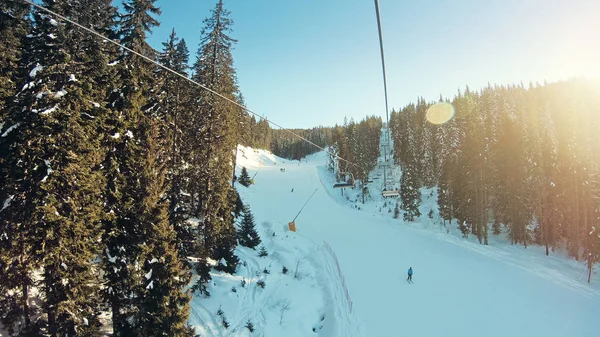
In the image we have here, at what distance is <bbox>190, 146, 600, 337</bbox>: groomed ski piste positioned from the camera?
17516 mm

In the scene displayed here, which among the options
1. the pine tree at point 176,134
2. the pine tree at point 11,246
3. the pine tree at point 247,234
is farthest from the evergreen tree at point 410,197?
the pine tree at point 11,246

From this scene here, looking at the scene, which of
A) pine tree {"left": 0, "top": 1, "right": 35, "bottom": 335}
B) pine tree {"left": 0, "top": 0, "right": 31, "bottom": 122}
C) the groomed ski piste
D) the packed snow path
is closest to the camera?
pine tree {"left": 0, "top": 1, "right": 35, "bottom": 335}

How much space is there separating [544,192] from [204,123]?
38389 mm

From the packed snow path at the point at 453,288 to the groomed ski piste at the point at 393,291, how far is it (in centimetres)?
7

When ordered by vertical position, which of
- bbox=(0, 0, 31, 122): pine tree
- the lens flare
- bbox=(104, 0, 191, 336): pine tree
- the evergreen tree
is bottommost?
the evergreen tree

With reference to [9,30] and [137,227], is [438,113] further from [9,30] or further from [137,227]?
[9,30]

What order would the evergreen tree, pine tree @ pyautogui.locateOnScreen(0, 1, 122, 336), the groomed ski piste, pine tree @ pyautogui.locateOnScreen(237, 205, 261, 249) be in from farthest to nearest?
the evergreen tree
pine tree @ pyautogui.locateOnScreen(237, 205, 261, 249)
the groomed ski piste
pine tree @ pyautogui.locateOnScreen(0, 1, 122, 336)

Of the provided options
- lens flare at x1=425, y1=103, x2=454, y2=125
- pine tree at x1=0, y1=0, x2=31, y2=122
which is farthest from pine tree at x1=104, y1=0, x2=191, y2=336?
lens flare at x1=425, y1=103, x2=454, y2=125

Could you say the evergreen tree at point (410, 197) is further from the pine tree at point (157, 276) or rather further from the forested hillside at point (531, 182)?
the pine tree at point (157, 276)

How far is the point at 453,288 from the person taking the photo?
875 inches

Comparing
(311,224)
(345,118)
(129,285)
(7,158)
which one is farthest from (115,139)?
(345,118)

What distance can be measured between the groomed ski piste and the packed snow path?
7 cm

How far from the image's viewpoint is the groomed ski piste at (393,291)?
17516 millimetres

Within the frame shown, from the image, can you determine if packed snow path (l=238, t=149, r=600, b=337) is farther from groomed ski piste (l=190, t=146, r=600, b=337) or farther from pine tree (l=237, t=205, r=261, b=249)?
pine tree (l=237, t=205, r=261, b=249)
